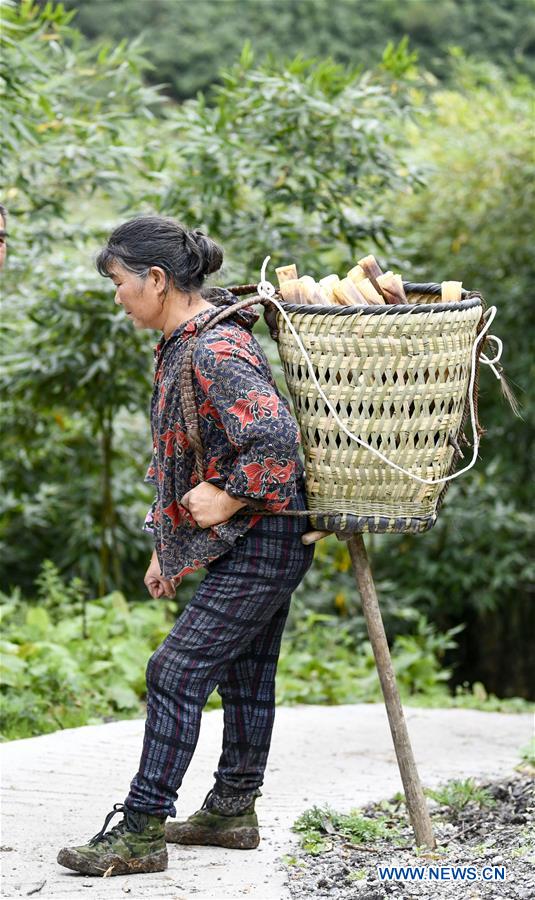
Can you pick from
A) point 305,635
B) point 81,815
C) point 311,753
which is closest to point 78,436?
point 305,635

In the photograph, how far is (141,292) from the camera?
313 cm

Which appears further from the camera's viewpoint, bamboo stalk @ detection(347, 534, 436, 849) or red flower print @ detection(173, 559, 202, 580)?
bamboo stalk @ detection(347, 534, 436, 849)

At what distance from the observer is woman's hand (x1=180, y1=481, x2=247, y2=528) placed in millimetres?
3039

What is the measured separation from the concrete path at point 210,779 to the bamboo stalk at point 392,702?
40 cm

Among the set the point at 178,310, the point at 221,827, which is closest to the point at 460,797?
the point at 221,827

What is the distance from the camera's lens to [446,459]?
10.6 feet

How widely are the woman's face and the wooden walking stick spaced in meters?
0.84

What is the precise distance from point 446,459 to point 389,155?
3.15 m

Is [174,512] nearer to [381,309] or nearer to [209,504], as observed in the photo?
[209,504]

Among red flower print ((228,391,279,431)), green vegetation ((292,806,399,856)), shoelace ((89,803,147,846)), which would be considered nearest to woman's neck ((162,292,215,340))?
red flower print ((228,391,279,431))

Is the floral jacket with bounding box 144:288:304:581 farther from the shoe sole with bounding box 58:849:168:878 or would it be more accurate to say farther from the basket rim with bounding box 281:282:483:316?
the shoe sole with bounding box 58:849:168:878

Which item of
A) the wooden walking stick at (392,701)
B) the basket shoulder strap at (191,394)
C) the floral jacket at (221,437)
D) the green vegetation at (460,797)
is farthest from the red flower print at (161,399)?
the green vegetation at (460,797)

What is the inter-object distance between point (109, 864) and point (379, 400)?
1415 mm

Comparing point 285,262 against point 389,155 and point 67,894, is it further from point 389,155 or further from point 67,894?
point 67,894
